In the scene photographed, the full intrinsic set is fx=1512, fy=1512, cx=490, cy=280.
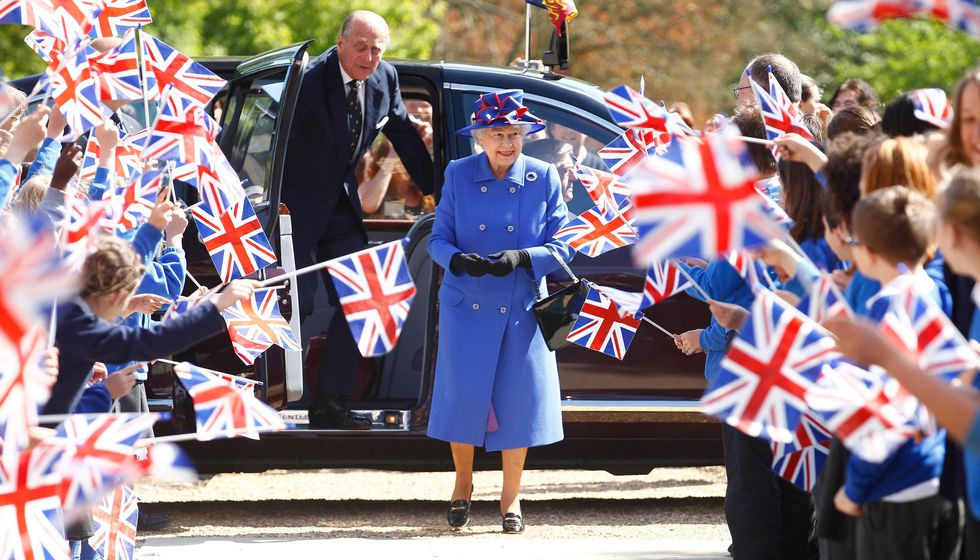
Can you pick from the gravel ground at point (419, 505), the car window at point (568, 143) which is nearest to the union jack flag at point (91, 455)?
the gravel ground at point (419, 505)

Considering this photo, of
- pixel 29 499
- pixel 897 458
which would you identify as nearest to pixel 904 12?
pixel 897 458

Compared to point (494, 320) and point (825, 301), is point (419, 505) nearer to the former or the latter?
point (494, 320)

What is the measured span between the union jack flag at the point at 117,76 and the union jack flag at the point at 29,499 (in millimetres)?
1623

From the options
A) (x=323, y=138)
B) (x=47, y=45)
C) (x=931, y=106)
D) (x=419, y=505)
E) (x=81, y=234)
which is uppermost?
(x=47, y=45)

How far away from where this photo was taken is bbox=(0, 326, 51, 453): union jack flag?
3422 millimetres

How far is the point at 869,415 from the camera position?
3.46m

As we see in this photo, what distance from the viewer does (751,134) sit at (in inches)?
205

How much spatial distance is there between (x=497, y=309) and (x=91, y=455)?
8.98 feet

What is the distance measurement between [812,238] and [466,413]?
7.13 feet

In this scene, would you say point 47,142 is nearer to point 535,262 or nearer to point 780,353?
point 535,262

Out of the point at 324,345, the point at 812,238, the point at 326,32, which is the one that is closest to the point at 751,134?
the point at 812,238

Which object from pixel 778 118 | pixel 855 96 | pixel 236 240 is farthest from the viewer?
pixel 855 96

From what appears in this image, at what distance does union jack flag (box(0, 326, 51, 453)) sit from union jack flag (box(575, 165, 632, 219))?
2734mm

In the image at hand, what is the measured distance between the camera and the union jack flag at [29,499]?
12.3 ft
